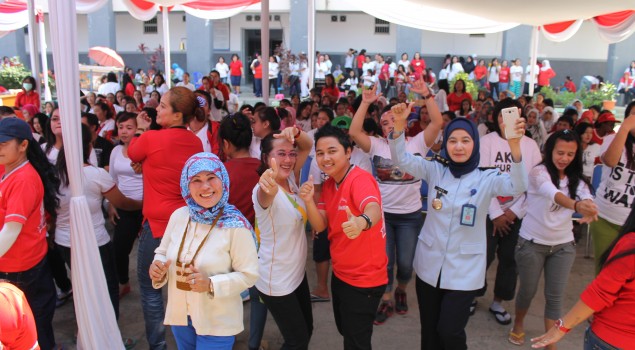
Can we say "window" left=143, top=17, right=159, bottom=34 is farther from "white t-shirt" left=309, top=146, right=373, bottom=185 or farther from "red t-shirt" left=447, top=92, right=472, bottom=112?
"white t-shirt" left=309, top=146, right=373, bottom=185

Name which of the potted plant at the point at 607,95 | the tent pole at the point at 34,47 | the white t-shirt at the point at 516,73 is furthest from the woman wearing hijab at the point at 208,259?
the white t-shirt at the point at 516,73

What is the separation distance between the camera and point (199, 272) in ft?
6.81

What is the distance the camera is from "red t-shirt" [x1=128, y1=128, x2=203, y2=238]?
2799 mm

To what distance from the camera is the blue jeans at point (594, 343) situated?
192cm

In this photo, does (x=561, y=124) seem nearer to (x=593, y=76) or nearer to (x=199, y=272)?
(x=199, y=272)

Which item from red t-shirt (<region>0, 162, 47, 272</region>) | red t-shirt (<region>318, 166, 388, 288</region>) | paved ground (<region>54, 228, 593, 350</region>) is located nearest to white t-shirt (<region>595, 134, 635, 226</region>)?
paved ground (<region>54, 228, 593, 350</region>)

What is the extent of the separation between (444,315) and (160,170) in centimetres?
182

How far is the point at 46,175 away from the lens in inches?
111

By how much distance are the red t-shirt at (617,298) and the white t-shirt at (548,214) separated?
1.18 meters

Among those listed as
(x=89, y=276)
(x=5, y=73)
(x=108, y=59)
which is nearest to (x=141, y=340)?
(x=89, y=276)

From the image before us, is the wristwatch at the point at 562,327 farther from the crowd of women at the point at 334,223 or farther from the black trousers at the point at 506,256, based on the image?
the black trousers at the point at 506,256

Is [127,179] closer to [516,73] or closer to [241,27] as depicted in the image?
[516,73]

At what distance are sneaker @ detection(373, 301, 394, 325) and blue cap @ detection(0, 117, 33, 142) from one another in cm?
271

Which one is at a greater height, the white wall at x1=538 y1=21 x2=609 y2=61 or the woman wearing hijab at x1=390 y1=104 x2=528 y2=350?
the white wall at x1=538 y1=21 x2=609 y2=61
